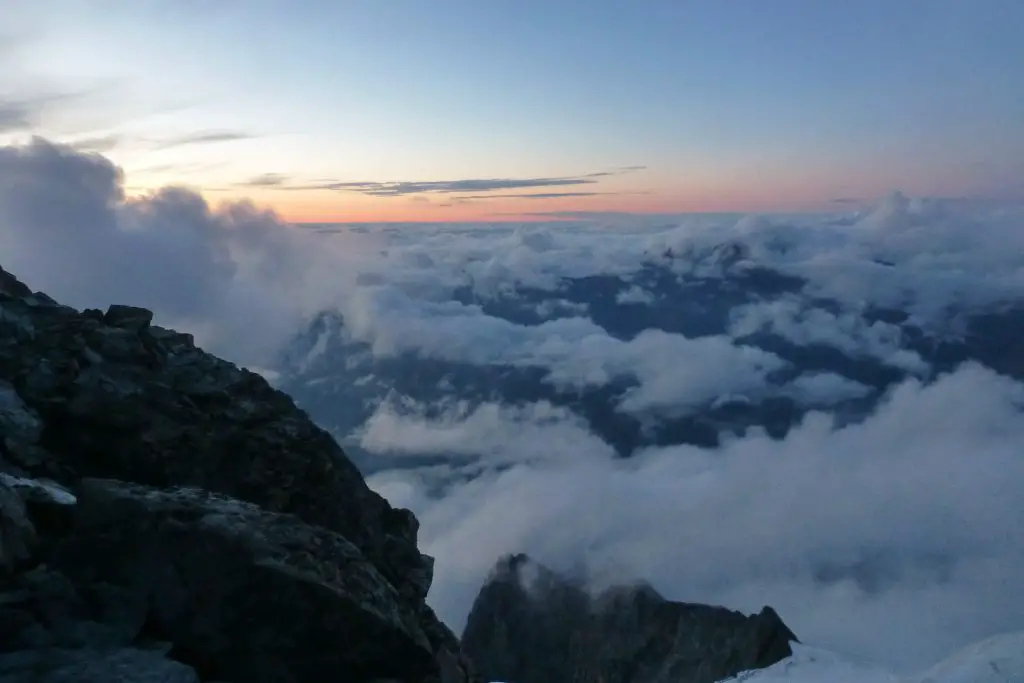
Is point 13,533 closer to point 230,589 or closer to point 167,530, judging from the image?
point 167,530

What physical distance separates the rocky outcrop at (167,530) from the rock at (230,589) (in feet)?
0.12

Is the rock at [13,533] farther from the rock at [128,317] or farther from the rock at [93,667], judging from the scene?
the rock at [128,317]

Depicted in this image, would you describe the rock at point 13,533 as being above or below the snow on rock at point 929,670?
above

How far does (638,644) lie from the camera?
173 m

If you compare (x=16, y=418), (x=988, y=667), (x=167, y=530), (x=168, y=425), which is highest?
(x=16, y=418)

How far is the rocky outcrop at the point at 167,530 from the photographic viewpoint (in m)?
16.3

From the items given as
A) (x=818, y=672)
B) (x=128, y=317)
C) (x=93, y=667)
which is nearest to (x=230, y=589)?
(x=93, y=667)

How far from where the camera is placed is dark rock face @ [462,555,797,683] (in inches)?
5320

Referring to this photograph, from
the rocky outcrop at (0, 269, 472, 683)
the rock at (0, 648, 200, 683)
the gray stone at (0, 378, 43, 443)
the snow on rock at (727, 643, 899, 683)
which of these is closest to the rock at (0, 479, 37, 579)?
the rocky outcrop at (0, 269, 472, 683)

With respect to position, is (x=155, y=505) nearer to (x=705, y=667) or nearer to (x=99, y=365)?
(x=99, y=365)

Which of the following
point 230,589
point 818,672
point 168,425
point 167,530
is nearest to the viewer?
point 230,589

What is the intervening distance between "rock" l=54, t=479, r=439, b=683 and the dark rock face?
4624 inches

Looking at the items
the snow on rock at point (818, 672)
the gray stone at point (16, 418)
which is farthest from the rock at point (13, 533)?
the snow on rock at point (818, 672)

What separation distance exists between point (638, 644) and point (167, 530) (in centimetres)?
17251
